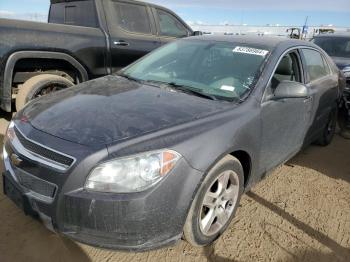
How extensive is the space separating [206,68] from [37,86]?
97.4 inches

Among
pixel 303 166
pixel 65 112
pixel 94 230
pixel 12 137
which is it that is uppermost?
pixel 65 112

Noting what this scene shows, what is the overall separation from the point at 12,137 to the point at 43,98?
0.54m

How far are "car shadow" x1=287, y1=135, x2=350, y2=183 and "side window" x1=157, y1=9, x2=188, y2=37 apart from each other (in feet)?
10.9

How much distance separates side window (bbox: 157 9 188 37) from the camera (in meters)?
6.68

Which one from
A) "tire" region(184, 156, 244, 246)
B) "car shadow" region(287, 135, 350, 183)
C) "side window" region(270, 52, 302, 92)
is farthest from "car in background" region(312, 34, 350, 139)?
"tire" region(184, 156, 244, 246)

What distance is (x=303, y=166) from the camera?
15.1ft

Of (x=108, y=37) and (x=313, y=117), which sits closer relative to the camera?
(x=313, y=117)

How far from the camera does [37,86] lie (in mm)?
4785

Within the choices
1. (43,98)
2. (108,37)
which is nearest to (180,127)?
(43,98)

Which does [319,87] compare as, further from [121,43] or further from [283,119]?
[121,43]

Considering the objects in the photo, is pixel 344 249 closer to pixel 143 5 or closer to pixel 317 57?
pixel 317 57

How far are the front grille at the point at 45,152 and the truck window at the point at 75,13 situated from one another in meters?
3.71

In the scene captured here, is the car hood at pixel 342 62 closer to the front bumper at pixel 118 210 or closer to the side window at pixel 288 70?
the side window at pixel 288 70

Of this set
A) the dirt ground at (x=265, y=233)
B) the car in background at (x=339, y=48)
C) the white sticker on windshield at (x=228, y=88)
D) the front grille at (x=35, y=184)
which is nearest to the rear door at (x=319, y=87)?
the dirt ground at (x=265, y=233)
